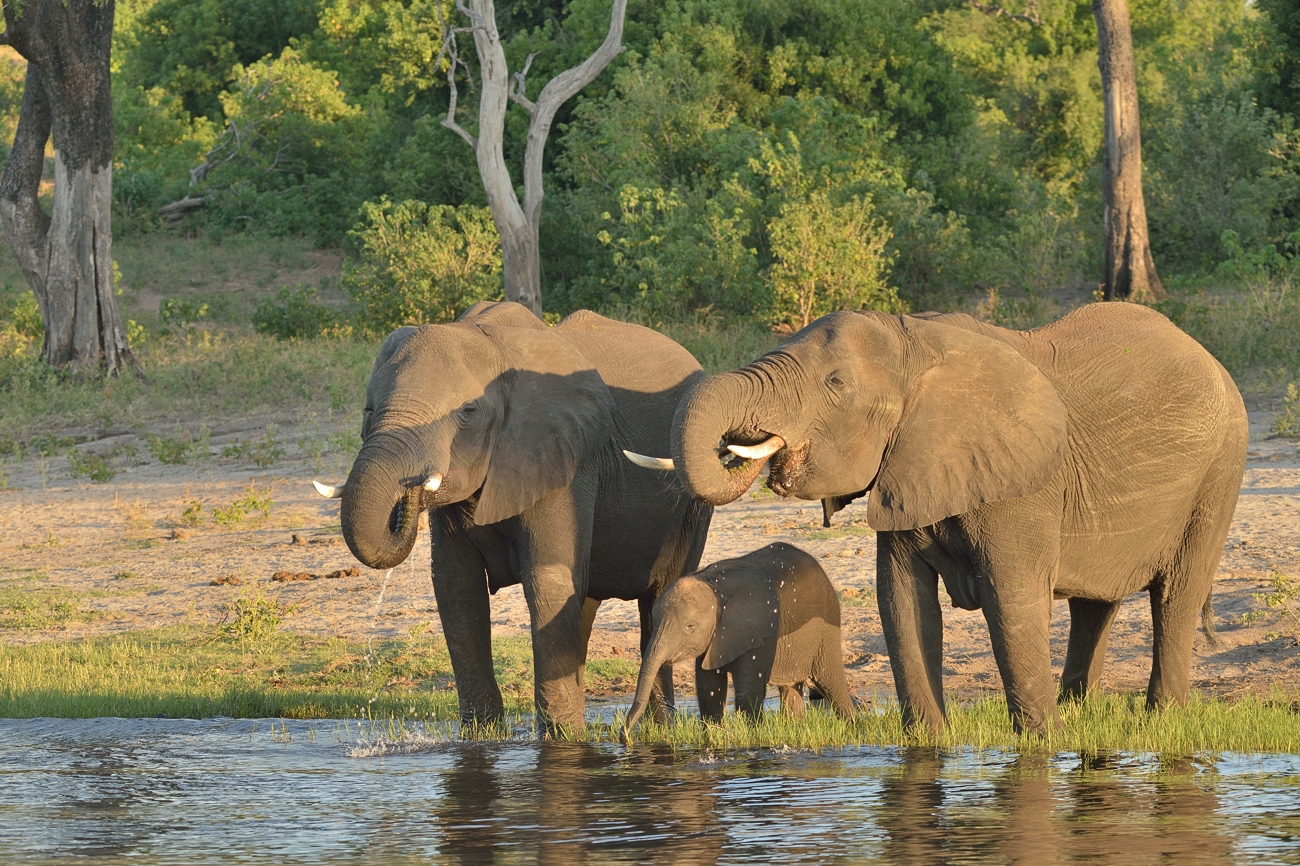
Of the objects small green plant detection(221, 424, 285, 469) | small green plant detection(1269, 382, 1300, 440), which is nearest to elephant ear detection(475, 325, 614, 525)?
small green plant detection(1269, 382, 1300, 440)

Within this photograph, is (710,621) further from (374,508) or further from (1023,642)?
(374,508)

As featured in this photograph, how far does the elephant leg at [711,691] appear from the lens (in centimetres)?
802

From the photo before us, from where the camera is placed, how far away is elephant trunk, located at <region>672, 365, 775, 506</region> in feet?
19.4

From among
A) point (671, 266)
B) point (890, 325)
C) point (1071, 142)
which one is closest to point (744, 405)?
point (890, 325)

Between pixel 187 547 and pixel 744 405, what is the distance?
8191 millimetres

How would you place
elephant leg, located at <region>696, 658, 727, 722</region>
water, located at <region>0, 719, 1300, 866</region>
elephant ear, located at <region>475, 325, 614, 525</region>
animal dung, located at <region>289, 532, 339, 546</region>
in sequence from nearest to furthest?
water, located at <region>0, 719, 1300, 866</region>, elephant ear, located at <region>475, 325, 614, 525</region>, elephant leg, located at <region>696, 658, 727, 722</region>, animal dung, located at <region>289, 532, 339, 546</region>

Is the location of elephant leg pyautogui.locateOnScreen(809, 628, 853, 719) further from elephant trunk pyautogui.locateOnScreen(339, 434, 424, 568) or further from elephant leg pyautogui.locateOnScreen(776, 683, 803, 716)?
elephant trunk pyautogui.locateOnScreen(339, 434, 424, 568)

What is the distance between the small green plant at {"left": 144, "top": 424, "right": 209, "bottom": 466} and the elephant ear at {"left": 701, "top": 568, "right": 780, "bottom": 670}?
385 inches

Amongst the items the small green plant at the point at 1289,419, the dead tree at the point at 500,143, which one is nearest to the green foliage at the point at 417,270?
the dead tree at the point at 500,143

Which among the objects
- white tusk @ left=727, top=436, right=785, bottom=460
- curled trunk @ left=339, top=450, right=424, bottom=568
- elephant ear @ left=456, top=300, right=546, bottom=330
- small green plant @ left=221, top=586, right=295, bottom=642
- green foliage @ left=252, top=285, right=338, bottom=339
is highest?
green foliage @ left=252, top=285, right=338, bottom=339

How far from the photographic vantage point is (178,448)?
16.5 m

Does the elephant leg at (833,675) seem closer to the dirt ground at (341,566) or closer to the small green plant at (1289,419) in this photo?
the dirt ground at (341,566)

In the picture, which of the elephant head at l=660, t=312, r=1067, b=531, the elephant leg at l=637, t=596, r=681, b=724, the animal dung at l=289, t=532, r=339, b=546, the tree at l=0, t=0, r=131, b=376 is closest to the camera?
the elephant head at l=660, t=312, r=1067, b=531

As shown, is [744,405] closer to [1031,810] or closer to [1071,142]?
[1031,810]
